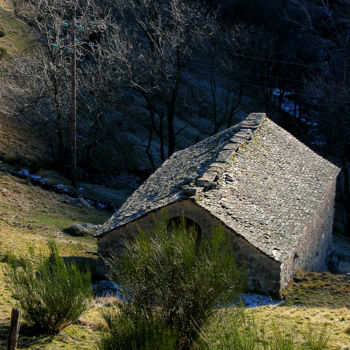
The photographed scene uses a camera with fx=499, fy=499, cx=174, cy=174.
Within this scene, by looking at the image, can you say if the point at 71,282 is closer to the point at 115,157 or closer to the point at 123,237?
the point at 123,237

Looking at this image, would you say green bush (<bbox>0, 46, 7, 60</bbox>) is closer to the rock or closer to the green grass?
the rock

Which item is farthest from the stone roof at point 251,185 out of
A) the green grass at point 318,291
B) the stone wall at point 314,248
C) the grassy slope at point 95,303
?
the grassy slope at point 95,303

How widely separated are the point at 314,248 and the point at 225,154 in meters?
4.93

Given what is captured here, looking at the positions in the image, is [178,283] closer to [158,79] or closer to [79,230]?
[79,230]

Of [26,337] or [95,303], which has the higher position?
[95,303]

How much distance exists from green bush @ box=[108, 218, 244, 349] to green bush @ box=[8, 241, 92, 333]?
138 cm

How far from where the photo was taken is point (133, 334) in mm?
6500

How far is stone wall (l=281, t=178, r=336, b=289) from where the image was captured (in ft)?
44.5

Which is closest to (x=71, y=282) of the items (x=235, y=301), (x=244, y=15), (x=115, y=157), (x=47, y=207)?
(x=235, y=301)

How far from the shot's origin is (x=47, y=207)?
2294 centimetres

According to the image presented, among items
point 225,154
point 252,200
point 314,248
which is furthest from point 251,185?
point 314,248

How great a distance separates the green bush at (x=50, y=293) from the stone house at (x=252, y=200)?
2.31 meters

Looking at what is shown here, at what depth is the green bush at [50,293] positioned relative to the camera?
27.0 ft

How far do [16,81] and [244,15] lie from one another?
2490 centimetres
